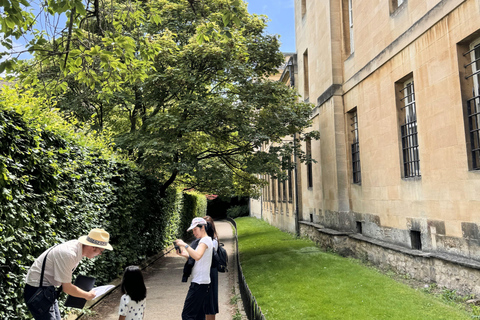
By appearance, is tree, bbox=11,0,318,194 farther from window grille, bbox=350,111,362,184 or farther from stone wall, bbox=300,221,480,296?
stone wall, bbox=300,221,480,296

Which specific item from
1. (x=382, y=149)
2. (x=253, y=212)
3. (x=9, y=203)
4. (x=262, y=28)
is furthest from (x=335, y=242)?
(x=253, y=212)

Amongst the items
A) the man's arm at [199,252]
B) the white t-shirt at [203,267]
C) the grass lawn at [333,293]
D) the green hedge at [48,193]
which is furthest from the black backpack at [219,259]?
the green hedge at [48,193]

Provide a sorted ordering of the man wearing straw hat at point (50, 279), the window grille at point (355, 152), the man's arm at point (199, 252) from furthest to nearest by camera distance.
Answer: the window grille at point (355, 152) → the man's arm at point (199, 252) → the man wearing straw hat at point (50, 279)

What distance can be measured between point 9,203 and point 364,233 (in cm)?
1089

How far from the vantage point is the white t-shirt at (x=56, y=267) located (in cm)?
412

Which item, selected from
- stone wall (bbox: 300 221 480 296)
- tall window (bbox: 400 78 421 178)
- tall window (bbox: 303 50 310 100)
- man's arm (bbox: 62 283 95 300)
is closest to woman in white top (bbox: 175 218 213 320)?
man's arm (bbox: 62 283 95 300)

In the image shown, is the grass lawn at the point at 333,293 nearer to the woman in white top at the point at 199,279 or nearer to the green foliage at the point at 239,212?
the woman in white top at the point at 199,279

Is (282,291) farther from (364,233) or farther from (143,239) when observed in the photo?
(143,239)

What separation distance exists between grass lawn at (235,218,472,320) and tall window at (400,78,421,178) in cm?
291

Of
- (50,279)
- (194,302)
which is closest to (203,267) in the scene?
(194,302)

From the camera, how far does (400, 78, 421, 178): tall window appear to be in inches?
400

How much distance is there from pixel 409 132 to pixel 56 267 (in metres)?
9.18

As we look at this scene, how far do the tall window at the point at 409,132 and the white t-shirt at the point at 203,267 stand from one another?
6.62 metres

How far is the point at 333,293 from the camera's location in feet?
27.8
